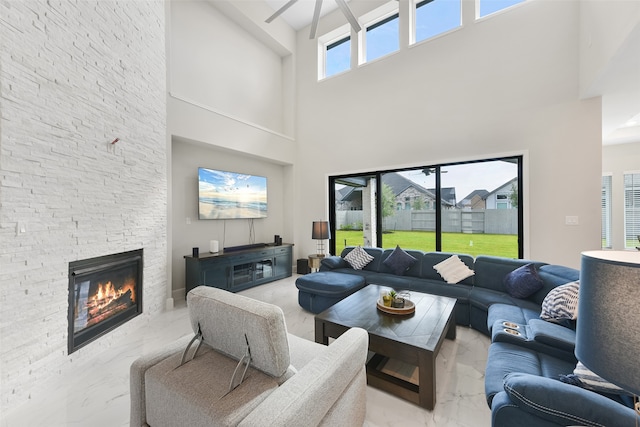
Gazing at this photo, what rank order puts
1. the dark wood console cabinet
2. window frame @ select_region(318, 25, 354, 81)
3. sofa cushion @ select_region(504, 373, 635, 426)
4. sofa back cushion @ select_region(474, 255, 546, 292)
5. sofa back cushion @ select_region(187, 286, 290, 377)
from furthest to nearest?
1. window frame @ select_region(318, 25, 354, 81)
2. the dark wood console cabinet
3. sofa back cushion @ select_region(474, 255, 546, 292)
4. sofa back cushion @ select_region(187, 286, 290, 377)
5. sofa cushion @ select_region(504, 373, 635, 426)

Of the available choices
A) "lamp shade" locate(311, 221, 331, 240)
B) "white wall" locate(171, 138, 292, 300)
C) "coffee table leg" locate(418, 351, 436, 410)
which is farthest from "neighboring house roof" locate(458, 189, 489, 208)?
"white wall" locate(171, 138, 292, 300)

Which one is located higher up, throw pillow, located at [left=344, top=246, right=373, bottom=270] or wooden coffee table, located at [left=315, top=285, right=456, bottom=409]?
throw pillow, located at [left=344, top=246, right=373, bottom=270]

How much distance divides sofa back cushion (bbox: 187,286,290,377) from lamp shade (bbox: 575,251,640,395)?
1.05 metres

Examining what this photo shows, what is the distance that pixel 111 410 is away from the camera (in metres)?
1.81

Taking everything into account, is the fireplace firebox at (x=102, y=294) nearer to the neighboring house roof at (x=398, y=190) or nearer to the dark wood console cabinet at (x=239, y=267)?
the dark wood console cabinet at (x=239, y=267)

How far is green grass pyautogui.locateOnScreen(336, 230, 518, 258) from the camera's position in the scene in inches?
158

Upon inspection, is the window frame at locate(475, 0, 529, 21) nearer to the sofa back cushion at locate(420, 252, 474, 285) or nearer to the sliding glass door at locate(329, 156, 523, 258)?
the sliding glass door at locate(329, 156, 523, 258)

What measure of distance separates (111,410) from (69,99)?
2595mm

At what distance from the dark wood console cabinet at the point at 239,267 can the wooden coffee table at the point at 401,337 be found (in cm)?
243

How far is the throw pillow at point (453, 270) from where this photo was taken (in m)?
3.43

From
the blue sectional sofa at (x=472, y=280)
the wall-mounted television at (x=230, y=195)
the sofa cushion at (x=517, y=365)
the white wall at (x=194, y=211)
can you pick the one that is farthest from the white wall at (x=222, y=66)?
the sofa cushion at (x=517, y=365)

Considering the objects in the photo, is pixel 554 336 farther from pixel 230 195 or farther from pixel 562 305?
pixel 230 195

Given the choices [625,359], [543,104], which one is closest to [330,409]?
[625,359]

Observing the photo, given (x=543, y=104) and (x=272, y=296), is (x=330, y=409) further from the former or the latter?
(x=543, y=104)
